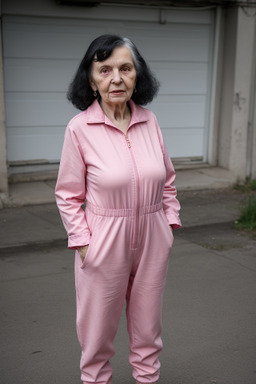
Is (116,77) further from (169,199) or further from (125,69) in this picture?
(169,199)

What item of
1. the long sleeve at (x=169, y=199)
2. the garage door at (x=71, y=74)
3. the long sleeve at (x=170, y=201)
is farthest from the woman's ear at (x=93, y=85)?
the garage door at (x=71, y=74)

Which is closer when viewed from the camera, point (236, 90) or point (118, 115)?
point (118, 115)

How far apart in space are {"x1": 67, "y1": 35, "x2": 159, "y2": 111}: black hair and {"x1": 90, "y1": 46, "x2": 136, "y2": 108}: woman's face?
0.03m

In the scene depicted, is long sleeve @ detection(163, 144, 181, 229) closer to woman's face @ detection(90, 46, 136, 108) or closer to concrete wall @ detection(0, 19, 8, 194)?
woman's face @ detection(90, 46, 136, 108)

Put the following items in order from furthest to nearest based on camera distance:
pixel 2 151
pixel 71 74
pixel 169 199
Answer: pixel 71 74
pixel 2 151
pixel 169 199

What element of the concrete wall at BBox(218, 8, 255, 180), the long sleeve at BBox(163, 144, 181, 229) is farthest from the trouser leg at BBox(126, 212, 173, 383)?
the concrete wall at BBox(218, 8, 255, 180)

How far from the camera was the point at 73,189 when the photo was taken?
2.66m

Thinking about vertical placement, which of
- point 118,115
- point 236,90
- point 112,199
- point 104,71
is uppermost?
point 104,71

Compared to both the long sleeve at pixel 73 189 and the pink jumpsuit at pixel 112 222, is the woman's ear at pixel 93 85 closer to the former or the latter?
the pink jumpsuit at pixel 112 222

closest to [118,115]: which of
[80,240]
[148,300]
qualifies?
[80,240]

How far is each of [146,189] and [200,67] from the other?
6492mm

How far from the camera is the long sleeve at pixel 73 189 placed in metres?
2.60

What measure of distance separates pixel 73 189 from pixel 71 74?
18.1 ft

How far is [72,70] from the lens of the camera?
7855mm
